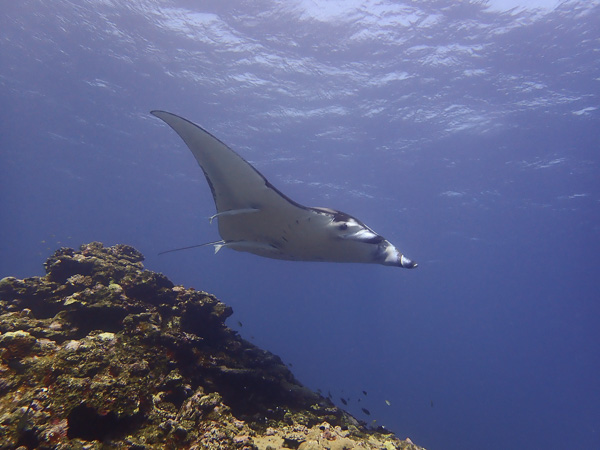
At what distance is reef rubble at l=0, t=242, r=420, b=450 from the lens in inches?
116

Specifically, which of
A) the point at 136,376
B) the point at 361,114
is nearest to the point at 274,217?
the point at 136,376

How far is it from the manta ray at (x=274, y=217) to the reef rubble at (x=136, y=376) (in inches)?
75.4

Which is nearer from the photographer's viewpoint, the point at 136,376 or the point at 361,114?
the point at 136,376

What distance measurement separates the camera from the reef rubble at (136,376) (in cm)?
294

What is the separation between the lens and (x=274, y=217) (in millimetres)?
4688

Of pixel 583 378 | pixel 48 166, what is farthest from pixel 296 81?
pixel 583 378

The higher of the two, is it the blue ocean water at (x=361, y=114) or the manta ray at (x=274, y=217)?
the blue ocean water at (x=361, y=114)

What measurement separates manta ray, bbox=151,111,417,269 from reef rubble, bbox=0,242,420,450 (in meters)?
1.92

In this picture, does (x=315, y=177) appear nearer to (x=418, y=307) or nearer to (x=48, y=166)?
(x=48, y=166)

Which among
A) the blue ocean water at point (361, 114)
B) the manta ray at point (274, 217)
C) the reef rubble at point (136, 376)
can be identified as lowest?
the reef rubble at point (136, 376)

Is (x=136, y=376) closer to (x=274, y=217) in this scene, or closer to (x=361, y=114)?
(x=274, y=217)

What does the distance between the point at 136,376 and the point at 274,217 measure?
248cm

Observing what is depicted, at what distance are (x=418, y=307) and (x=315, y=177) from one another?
204ft

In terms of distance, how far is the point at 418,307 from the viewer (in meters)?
80.4
